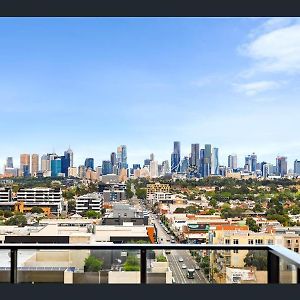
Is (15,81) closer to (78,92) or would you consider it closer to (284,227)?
(78,92)

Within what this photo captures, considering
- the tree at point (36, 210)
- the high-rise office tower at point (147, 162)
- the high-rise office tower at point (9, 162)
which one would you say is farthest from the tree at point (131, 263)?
the high-rise office tower at point (9, 162)

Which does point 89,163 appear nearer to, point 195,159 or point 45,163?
point 45,163

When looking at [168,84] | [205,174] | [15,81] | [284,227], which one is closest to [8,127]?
[15,81]

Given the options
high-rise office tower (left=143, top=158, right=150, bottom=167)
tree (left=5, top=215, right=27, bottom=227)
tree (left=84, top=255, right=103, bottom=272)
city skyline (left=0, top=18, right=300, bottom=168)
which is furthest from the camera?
city skyline (left=0, top=18, right=300, bottom=168)

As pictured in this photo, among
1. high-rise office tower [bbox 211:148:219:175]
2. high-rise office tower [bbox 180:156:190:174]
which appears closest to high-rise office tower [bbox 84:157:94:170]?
high-rise office tower [bbox 180:156:190:174]

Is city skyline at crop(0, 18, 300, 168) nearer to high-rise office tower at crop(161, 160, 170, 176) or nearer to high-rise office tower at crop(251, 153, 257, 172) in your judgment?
high-rise office tower at crop(251, 153, 257, 172)

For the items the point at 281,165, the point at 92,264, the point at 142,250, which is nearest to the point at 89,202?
the point at 281,165

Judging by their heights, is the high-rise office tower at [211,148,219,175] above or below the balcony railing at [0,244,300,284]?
above
